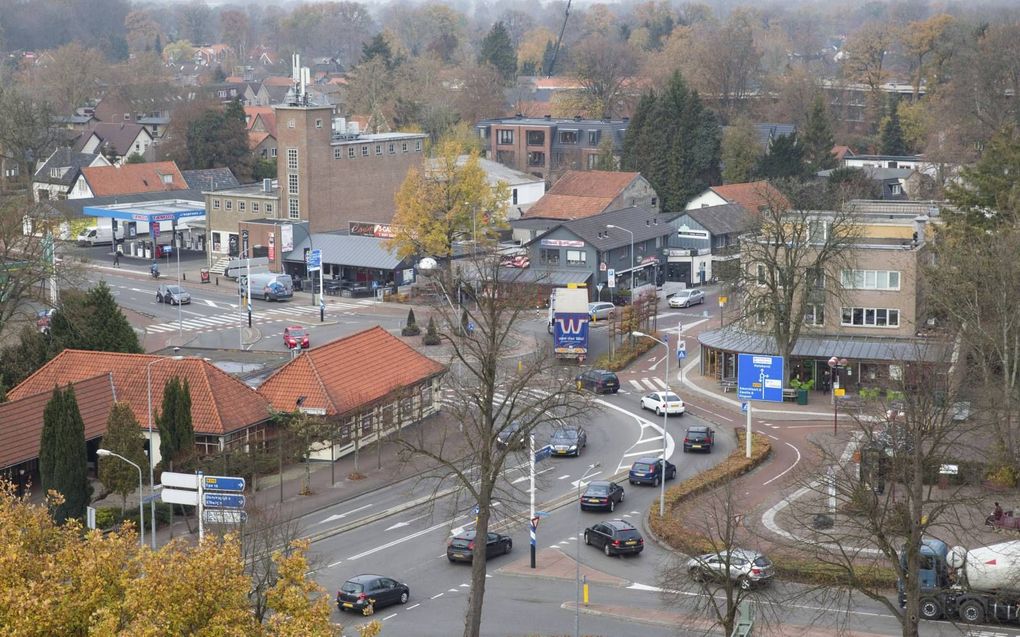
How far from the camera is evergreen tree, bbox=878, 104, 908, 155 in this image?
5276 inches

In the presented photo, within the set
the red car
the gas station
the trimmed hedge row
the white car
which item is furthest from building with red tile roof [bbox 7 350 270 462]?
the gas station

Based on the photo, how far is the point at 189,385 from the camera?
5359cm

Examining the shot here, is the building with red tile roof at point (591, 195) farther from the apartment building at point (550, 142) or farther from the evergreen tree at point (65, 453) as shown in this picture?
the evergreen tree at point (65, 453)

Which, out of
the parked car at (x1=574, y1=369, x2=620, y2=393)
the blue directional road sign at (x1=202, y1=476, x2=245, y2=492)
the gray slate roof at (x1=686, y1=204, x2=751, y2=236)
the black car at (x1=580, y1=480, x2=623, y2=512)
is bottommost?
the black car at (x1=580, y1=480, x2=623, y2=512)

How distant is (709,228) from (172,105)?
88793mm

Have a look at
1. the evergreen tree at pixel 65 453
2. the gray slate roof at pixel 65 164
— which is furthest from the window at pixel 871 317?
the gray slate roof at pixel 65 164

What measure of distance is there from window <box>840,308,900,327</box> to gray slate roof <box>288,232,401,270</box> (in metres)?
31.4

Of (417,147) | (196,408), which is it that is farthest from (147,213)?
(196,408)

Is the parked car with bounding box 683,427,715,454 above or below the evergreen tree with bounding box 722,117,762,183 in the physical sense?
below

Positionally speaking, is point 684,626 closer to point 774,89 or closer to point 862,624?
point 862,624

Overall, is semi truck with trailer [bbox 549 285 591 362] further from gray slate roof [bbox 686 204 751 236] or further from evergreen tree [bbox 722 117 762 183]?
evergreen tree [bbox 722 117 762 183]

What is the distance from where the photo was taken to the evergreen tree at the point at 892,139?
440 feet

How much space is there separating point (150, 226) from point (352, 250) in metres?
18.7

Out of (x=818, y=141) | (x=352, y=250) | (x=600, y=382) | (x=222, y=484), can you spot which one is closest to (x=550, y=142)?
(x=818, y=141)
